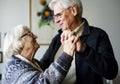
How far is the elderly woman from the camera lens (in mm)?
1101

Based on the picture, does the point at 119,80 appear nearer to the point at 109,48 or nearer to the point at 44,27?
the point at 44,27

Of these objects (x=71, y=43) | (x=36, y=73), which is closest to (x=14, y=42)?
(x=36, y=73)

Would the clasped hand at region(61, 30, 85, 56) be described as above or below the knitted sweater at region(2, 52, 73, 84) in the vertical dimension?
above

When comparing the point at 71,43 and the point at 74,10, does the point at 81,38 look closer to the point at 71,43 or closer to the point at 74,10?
the point at 74,10

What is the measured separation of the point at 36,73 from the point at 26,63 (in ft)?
0.45

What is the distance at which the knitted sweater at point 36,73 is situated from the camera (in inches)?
43.2

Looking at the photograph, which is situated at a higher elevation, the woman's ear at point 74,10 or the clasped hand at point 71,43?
the woman's ear at point 74,10

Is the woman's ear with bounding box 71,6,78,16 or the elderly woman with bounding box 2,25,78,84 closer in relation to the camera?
the elderly woman with bounding box 2,25,78,84

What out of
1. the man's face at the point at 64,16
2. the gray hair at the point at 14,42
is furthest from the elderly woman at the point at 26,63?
the man's face at the point at 64,16

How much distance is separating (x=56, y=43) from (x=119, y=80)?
4.97ft

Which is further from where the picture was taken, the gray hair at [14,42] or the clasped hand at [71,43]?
the gray hair at [14,42]

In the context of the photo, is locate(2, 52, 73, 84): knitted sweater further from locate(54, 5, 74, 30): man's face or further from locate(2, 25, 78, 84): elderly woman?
locate(54, 5, 74, 30): man's face

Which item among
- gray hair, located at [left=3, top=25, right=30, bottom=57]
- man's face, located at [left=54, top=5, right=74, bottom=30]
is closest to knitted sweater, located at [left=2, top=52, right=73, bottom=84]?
gray hair, located at [left=3, top=25, right=30, bottom=57]

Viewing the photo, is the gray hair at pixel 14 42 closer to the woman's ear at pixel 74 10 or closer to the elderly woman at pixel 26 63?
the elderly woman at pixel 26 63
